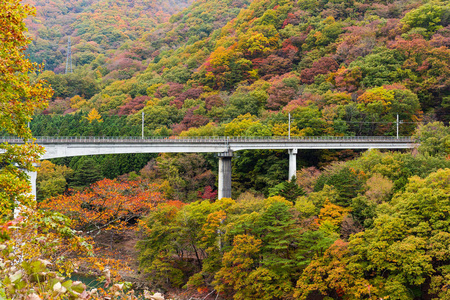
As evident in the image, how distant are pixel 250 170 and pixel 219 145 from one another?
7.80m

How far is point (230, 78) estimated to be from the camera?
2805 inches

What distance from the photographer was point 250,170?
46750 millimetres

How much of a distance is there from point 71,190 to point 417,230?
36.7 meters

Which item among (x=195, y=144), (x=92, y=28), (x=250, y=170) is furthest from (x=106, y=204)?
→ (x=92, y=28)

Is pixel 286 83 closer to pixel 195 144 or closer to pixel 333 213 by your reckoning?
pixel 195 144

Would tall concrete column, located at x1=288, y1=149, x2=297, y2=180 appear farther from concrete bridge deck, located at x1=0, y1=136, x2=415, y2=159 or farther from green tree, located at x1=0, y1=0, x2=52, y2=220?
green tree, located at x1=0, y1=0, x2=52, y2=220

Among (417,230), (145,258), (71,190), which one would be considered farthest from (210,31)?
(417,230)

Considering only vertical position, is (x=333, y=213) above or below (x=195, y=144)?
below

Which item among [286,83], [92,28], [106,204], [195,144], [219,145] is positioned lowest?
[106,204]

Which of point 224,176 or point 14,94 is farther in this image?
A: point 224,176

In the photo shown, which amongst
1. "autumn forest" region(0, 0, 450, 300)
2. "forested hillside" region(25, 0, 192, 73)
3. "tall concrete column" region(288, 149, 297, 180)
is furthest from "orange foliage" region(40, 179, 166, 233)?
"forested hillside" region(25, 0, 192, 73)

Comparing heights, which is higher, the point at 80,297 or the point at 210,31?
the point at 210,31

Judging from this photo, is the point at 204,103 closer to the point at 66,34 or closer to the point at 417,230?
the point at 417,230

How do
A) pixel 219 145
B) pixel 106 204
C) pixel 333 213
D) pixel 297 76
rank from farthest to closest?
pixel 297 76, pixel 219 145, pixel 106 204, pixel 333 213
